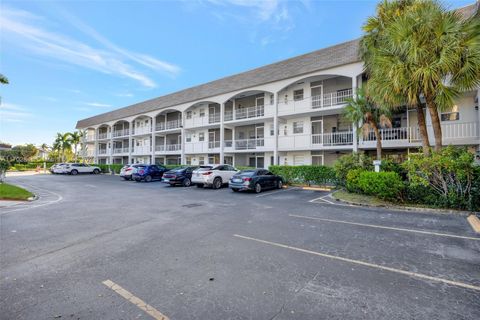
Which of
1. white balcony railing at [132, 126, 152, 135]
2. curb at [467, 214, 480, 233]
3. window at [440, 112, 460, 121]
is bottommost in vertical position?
curb at [467, 214, 480, 233]

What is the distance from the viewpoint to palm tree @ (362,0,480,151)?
328 inches

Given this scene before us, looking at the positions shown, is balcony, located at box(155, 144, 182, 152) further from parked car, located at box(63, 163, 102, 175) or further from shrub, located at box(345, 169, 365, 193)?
shrub, located at box(345, 169, 365, 193)

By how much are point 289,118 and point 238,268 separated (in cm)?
1836

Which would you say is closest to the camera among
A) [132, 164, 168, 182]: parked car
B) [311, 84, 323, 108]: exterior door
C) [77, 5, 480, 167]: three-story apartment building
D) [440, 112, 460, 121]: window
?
[440, 112, 460, 121]: window

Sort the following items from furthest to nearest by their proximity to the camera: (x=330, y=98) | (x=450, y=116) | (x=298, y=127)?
(x=298, y=127), (x=330, y=98), (x=450, y=116)

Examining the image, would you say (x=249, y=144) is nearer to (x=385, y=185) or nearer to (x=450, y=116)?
(x=385, y=185)

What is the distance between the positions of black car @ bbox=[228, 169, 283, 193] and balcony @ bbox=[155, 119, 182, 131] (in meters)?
17.2

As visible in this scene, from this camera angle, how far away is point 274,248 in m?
4.77

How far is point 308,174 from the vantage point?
16.1 metres

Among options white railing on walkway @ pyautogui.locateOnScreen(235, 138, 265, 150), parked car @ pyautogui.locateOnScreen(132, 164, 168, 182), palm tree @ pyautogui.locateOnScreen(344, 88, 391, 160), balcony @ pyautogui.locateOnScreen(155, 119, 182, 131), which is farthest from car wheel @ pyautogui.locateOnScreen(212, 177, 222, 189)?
balcony @ pyautogui.locateOnScreen(155, 119, 182, 131)

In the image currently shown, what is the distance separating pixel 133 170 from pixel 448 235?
2229cm

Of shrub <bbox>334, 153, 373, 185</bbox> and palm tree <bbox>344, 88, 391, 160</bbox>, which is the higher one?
palm tree <bbox>344, 88, 391, 160</bbox>

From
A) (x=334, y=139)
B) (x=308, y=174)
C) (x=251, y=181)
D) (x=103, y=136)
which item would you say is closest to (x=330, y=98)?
(x=334, y=139)

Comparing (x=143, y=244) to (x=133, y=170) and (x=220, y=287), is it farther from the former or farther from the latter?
(x=133, y=170)
